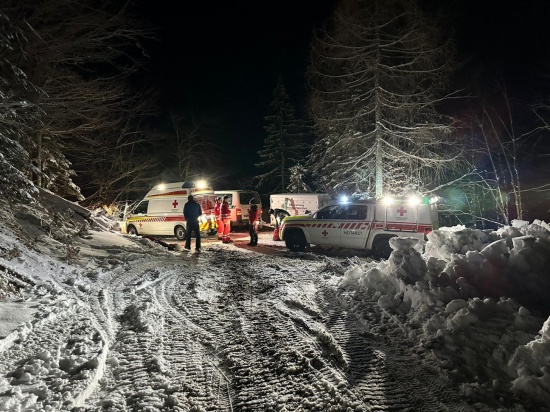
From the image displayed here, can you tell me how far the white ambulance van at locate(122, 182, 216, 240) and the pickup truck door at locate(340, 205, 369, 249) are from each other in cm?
760

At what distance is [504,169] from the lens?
26750 millimetres

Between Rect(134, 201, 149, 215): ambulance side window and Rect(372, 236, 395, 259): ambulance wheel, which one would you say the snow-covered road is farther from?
Rect(134, 201, 149, 215): ambulance side window

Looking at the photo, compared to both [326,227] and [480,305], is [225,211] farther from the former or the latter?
[480,305]

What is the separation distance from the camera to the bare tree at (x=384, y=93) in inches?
715

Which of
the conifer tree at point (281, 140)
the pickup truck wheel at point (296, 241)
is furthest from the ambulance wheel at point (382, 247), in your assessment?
the conifer tree at point (281, 140)

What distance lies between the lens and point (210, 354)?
496 centimetres

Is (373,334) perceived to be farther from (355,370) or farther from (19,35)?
(19,35)

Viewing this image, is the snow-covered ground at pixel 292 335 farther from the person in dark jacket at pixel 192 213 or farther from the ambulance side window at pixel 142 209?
the ambulance side window at pixel 142 209

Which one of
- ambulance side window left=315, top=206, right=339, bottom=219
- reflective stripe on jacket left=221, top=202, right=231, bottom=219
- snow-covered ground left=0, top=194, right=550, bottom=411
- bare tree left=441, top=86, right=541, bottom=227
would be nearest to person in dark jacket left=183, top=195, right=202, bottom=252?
reflective stripe on jacket left=221, top=202, right=231, bottom=219

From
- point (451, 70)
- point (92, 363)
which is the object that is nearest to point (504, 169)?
point (451, 70)

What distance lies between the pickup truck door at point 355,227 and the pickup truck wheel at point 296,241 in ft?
4.80

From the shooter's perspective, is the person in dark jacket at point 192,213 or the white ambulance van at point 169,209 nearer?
the person in dark jacket at point 192,213

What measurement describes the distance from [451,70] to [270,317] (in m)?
15.8

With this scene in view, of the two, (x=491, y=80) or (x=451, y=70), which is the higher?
(x=491, y=80)
